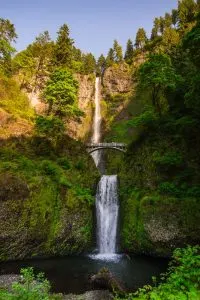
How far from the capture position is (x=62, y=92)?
120ft

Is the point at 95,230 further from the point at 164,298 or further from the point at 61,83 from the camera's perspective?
the point at 61,83

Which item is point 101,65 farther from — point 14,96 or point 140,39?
point 14,96

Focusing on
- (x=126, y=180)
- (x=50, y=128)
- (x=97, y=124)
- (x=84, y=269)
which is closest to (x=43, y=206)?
(x=84, y=269)

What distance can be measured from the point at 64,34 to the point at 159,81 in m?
24.5

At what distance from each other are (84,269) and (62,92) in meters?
24.4

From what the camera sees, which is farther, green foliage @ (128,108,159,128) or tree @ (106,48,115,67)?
tree @ (106,48,115,67)

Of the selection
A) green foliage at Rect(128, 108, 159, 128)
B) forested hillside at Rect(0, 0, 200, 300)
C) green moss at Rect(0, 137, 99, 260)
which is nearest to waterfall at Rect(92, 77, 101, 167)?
forested hillside at Rect(0, 0, 200, 300)

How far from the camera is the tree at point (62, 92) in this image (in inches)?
1431

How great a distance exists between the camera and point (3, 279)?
15.4 metres

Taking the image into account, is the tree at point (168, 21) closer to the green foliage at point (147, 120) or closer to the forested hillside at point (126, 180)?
the forested hillside at point (126, 180)

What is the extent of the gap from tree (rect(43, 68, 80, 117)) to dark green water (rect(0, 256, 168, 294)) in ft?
68.4

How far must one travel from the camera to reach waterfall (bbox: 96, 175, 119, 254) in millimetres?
22672

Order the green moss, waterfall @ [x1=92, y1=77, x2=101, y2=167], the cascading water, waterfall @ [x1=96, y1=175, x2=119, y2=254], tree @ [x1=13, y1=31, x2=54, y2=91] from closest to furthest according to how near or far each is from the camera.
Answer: the green moss < the cascading water < waterfall @ [x1=96, y1=175, x2=119, y2=254] < tree @ [x1=13, y1=31, x2=54, y2=91] < waterfall @ [x1=92, y1=77, x2=101, y2=167]

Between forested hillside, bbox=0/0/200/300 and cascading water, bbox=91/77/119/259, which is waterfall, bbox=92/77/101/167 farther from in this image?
cascading water, bbox=91/77/119/259
